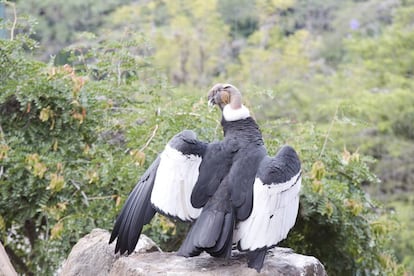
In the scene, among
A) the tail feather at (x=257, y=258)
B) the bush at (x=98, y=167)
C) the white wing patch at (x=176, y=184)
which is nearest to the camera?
the tail feather at (x=257, y=258)

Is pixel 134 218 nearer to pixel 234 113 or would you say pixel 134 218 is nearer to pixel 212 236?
pixel 212 236

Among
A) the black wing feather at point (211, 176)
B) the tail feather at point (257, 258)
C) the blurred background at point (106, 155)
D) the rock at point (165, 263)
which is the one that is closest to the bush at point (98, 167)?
the blurred background at point (106, 155)

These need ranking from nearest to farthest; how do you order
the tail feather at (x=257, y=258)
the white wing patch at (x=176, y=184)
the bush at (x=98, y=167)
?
the tail feather at (x=257, y=258) < the white wing patch at (x=176, y=184) < the bush at (x=98, y=167)

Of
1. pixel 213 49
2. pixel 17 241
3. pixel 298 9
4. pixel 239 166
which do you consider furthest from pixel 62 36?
pixel 239 166

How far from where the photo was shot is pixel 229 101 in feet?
8.45

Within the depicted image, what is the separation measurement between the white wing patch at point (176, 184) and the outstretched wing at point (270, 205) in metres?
0.22

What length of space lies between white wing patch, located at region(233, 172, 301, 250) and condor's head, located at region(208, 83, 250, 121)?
0.87 ft

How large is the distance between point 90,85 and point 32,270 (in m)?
1.07

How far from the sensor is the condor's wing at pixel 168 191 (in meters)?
2.51

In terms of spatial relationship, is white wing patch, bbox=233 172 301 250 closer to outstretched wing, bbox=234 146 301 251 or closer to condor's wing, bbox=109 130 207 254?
outstretched wing, bbox=234 146 301 251

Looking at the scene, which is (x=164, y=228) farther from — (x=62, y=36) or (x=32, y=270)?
(x=62, y=36)

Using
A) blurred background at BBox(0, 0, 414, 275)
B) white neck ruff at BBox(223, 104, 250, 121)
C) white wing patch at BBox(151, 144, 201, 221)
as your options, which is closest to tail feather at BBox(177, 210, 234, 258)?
white wing patch at BBox(151, 144, 201, 221)

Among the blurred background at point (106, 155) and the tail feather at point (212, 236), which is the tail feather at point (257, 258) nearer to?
the tail feather at point (212, 236)

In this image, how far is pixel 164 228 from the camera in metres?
3.30
